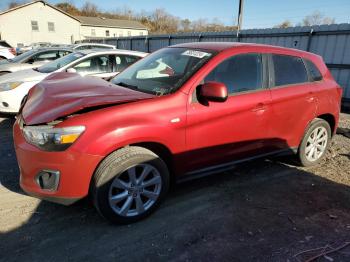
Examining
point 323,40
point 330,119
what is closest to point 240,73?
point 330,119

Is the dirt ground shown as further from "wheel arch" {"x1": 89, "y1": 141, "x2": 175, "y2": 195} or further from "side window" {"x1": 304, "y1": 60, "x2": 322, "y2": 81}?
"side window" {"x1": 304, "y1": 60, "x2": 322, "y2": 81}

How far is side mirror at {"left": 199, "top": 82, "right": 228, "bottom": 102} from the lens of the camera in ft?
10.2

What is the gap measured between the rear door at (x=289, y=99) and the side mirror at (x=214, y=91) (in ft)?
3.43

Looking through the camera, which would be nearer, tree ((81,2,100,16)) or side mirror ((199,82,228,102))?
side mirror ((199,82,228,102))

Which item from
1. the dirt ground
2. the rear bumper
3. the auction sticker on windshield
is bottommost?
the dirt ground

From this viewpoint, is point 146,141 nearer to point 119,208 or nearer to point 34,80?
point 119,208

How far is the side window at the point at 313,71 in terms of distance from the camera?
4453 mm

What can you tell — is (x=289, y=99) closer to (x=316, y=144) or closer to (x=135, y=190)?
(x=316, y=144)

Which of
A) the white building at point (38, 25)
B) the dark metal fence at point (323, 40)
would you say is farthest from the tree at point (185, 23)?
the dark metal fence at point (323, 40)

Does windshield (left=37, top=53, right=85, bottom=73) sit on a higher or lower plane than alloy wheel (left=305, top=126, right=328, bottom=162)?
higher

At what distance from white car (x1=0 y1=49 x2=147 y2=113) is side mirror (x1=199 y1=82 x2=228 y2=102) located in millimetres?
4010

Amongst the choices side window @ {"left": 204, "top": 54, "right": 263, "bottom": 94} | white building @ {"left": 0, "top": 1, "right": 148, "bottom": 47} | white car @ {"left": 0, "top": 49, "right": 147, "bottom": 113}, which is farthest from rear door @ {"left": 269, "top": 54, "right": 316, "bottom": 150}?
white building @ {"left": 0, "top": 1, "right": 148, "bottom": 47}

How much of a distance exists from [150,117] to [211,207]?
1.31 m

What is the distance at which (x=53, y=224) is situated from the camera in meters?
3.13
